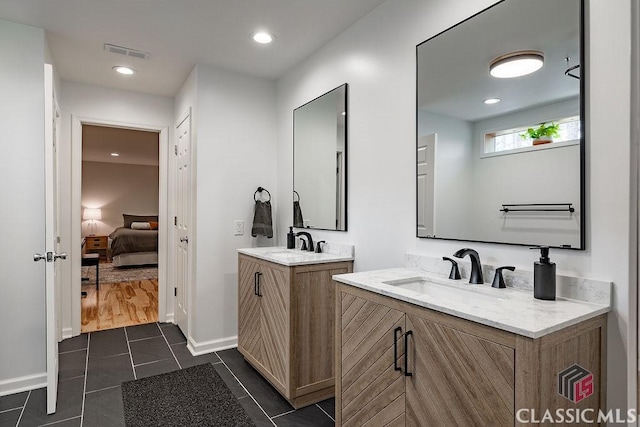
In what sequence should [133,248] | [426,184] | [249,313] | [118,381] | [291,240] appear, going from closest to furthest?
[426,184], [118,381], [249,313], [291,240], [133,248]

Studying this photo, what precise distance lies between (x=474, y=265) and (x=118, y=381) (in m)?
2.55

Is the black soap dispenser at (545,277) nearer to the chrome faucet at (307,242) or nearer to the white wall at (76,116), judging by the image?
the chrome faucet at (307,242)

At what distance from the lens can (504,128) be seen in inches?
65.1

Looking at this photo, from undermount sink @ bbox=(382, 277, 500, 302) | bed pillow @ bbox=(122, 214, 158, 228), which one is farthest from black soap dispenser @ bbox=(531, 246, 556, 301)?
bed pillow @ bbox=(122, 214, 158, 228)

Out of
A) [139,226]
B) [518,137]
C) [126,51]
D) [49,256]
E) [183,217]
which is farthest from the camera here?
[139,226]

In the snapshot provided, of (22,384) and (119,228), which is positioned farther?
(119,228)

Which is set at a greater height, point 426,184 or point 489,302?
point 426,184

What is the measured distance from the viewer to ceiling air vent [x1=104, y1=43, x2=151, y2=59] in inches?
113

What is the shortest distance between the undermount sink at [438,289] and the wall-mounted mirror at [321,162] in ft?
2.88

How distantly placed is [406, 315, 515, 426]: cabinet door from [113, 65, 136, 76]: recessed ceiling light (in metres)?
3.26

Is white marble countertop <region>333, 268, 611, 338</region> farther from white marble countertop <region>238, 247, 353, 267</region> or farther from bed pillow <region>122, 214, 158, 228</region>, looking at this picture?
bed pillow <region>122, 214, 158, 228</region>

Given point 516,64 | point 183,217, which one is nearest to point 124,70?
point 183,217

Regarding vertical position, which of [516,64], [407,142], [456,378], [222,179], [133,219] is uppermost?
[516,64]

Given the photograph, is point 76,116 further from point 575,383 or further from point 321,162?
point 575,383
